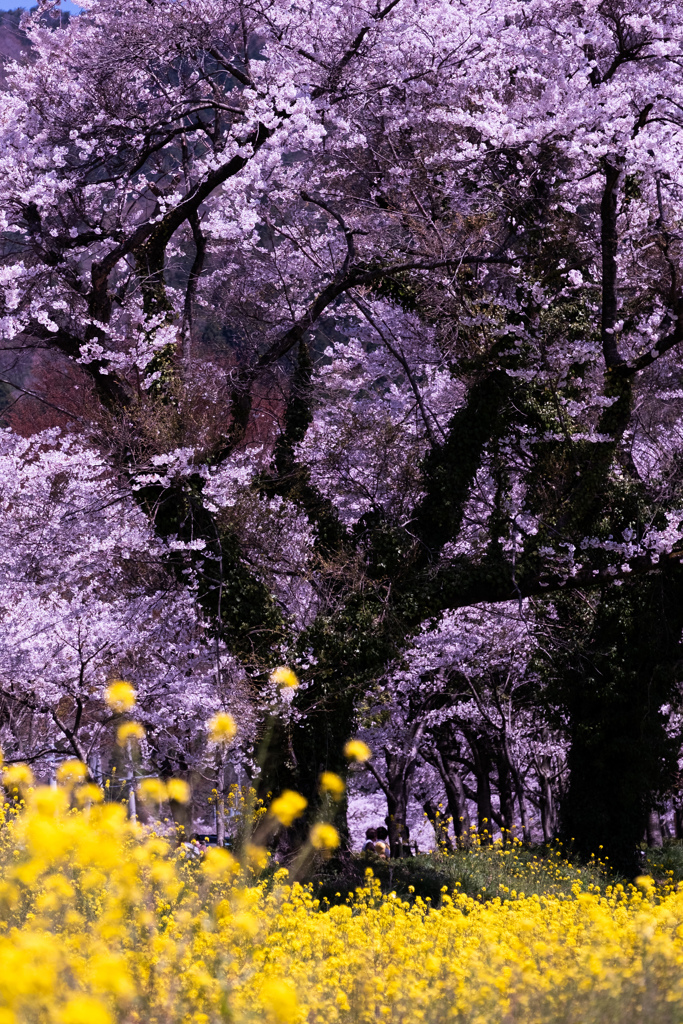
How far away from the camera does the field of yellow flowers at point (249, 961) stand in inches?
92.2

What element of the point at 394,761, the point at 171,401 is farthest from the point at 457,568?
the point at 394,761

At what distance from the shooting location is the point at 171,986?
2848 mm

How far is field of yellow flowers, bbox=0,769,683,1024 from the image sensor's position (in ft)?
7.68

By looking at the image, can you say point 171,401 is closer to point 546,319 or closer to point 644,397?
point 546,319

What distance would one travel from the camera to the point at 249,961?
347 cm

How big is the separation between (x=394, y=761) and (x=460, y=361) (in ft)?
32.8

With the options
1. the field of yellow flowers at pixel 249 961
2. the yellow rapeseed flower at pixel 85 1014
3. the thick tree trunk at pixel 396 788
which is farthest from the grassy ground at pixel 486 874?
the yellow rapeseed flower at pixel 85 1014

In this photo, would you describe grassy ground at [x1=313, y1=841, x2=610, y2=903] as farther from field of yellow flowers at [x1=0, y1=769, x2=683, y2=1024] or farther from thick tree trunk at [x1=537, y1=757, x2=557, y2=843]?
thick tree trunk at [x1=537, y1=757, x2=557, y2=843]

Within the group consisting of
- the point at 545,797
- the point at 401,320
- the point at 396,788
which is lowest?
the point at 545,797

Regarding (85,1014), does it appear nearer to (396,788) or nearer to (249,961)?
(249,961)

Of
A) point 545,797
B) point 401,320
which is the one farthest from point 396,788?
point 401,320

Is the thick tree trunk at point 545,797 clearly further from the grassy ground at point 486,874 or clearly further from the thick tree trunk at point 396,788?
the grassy ground at point 486,874

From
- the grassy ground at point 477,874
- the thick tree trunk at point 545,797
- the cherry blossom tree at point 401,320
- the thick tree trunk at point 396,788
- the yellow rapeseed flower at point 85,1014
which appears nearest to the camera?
the yellow rapeseed flower at point 85,1014

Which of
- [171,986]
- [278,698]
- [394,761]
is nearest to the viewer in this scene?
Answer: [171,986]
